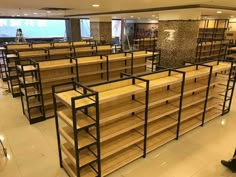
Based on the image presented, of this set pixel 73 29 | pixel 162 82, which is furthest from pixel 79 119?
pixel 73 29

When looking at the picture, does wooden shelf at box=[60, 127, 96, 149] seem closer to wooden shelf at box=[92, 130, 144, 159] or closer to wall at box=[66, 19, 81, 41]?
wooden shelf at box=[92, 130, 144, 159]

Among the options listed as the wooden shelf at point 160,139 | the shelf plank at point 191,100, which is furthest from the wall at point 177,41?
the wooden shelf at point 160,139

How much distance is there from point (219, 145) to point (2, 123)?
4905 mm

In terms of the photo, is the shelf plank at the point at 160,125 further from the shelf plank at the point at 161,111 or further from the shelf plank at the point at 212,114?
the shelf plank at the point at 212,114

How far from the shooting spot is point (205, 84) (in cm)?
437

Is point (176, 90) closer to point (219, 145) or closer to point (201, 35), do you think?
point (219, 145)

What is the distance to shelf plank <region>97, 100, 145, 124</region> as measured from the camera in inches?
109

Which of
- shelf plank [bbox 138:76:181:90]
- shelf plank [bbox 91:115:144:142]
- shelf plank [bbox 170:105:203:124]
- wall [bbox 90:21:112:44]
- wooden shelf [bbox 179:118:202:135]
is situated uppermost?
wall [bbox 90:21:112:44]

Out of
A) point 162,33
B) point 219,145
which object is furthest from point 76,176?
point 162,33

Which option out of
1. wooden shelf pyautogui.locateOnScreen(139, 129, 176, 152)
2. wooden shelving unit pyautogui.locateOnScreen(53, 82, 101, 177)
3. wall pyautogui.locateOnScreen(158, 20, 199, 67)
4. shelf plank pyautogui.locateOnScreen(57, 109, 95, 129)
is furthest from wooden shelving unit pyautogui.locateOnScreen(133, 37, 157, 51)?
shelf plank pyautogui.locateOnScreen(57, 109, 95, 129)

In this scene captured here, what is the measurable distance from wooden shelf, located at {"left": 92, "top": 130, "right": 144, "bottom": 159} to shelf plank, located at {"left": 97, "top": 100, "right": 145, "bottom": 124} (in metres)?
0.54

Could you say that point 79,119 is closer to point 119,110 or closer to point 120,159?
point 119,110

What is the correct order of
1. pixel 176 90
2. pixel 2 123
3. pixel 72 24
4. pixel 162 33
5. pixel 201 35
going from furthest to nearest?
pixel 72 24, pixel 201 35, pixel 162 33, pixel 2 123, pixel 176 90

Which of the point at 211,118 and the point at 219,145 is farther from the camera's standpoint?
the point at 211,118
